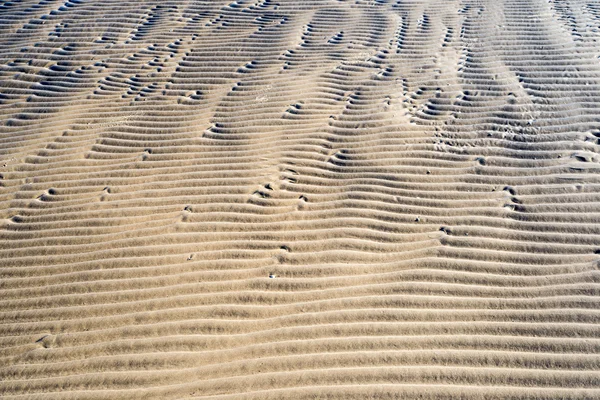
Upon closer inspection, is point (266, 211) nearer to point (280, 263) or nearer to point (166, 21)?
point (280, 263)

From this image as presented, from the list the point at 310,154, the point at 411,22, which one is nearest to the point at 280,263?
the point at 310,154

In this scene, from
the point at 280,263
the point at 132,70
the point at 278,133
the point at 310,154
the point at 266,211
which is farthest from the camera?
the point at 132,70

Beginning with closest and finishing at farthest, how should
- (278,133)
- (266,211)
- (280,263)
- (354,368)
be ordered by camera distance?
(354,368) → (280,263) → (266,211) → (278,133)

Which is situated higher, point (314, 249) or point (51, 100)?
point (51, 100)

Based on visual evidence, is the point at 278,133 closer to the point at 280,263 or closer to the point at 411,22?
the point at 280,263

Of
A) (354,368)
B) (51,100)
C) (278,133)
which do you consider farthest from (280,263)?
(51,100)

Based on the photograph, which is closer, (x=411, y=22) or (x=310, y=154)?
(x=310, y=154)
